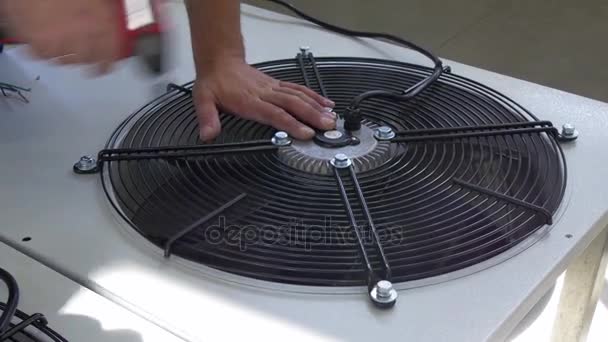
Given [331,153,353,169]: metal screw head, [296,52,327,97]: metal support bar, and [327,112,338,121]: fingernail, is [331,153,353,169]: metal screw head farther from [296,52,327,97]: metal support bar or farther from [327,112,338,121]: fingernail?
[296,52,327,97]: metal support bar

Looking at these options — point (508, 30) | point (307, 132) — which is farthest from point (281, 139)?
point (508, 30)

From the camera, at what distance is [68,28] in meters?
0.58

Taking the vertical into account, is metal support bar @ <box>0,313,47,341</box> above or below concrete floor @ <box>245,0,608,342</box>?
above

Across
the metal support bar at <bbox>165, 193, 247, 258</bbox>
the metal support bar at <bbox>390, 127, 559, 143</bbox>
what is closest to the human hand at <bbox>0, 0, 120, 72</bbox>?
the metal support bar at <bbox>165, 193, 247, 258</bbox>

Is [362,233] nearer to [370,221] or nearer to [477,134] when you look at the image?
[370,221]

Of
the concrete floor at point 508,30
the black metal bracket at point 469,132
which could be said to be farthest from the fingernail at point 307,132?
the concrete floor at point 508,30

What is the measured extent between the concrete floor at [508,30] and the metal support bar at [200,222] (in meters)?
1.77

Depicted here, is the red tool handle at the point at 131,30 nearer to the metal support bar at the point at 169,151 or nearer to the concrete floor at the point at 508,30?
the metal support bar at the point at 169,151

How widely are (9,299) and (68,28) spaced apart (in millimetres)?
244

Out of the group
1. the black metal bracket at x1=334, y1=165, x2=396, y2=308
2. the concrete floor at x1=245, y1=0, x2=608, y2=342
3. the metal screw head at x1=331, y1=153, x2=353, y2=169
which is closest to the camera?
the black metal bracket at x1=334, y1=165, x2=396, y2=308

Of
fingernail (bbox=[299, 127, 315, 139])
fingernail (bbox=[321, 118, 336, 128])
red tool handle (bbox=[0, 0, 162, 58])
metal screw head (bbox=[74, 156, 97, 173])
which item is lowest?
metal screw head (bbox=[74, 156, 97, 173])

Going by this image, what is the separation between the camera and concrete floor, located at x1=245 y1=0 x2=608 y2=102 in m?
2.61

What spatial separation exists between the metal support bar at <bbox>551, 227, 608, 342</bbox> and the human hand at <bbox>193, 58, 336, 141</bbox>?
0.40 metres

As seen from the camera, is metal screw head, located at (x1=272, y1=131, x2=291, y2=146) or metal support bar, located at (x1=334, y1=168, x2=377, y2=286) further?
metal screw head, located at (x1=272, y1=131, x2=291, y2=146)
